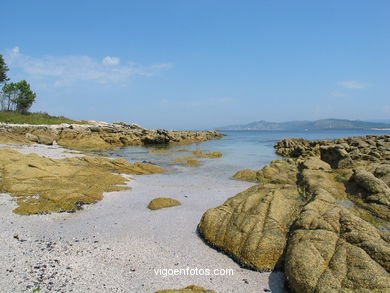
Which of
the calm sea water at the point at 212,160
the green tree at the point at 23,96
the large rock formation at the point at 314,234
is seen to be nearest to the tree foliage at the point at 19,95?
the green tree at the point at 23,96

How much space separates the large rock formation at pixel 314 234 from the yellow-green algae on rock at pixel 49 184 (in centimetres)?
588

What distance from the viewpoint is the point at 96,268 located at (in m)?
5.96

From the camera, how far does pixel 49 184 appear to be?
38.0 feet

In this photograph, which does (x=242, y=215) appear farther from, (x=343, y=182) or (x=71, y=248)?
(x=343, y=182)

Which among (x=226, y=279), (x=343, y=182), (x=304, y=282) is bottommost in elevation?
(x=226, y=279)

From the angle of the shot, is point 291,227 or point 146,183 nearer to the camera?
point 291,227

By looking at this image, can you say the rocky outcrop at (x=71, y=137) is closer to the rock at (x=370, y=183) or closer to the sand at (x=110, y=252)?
Result: the sand at (x=110, y=252)

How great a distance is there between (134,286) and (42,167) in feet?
34.3

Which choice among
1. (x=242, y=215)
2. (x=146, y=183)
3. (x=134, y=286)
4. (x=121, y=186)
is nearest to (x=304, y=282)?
(x=242, y=215)

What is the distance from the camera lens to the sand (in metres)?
5.45

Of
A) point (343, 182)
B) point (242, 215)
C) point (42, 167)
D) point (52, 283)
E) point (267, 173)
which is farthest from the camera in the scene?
point (267, 173)

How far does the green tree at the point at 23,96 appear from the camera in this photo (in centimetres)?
6091

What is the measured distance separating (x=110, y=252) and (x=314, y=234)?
5.14 meters

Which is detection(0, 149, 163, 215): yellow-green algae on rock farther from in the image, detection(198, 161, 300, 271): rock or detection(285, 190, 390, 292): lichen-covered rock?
detection(285, 190, 390, 292): lichen-covered rock
